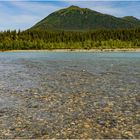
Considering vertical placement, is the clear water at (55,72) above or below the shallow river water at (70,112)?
below

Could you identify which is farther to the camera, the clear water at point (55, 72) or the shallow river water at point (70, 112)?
the clear water at point (55, 72)

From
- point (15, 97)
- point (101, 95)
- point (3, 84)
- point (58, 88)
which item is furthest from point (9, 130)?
point (3, 84)

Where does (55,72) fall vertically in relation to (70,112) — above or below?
below

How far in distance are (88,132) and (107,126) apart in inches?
47.0

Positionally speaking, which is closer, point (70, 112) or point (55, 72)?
point (70, 112)

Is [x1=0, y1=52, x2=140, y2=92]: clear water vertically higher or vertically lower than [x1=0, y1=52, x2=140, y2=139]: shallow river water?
lower

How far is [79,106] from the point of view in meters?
19.8

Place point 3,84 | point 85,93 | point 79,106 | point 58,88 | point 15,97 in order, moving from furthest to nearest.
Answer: point 3,84, point 58,88, point 85,93, point 15,97, point 79,106

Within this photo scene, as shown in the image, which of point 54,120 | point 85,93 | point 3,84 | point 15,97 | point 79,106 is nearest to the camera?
point 54,120

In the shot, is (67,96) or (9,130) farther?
(67,96)

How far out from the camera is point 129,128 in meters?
15.2

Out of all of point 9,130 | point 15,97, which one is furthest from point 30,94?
point 9,130

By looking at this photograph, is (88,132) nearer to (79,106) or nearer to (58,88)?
(79,106)

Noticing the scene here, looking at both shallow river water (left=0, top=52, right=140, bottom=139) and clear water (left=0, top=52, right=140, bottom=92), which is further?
clear water (left=0, top=52, right=140, bottom=92)
